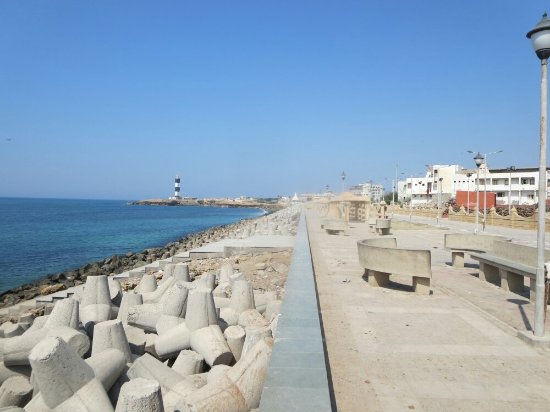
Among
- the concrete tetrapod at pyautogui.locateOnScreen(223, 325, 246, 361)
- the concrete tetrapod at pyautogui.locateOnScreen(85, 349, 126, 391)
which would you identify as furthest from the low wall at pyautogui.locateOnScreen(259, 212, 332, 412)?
the concrete tetrapod at pyautogui.locateOnScreen(85, 349, 126, 391)

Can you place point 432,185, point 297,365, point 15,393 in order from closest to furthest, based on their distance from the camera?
point 297,365, point 15,393, point 432,185

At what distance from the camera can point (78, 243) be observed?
31.4 meters

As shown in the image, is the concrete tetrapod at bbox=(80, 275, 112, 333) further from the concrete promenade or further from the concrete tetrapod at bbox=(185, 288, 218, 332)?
the concrete promenade

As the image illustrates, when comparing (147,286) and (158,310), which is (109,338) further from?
(147,286)

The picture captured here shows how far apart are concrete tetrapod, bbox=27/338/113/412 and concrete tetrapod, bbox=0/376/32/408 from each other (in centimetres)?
54

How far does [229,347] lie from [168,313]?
3.96 ft

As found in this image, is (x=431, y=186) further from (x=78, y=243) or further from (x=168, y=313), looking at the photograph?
(x=168, y=313)

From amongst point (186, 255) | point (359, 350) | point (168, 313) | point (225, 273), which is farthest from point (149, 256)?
point (359, 350)

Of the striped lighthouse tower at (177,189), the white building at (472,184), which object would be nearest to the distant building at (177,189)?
the striped lighthouse tower at (177,189)

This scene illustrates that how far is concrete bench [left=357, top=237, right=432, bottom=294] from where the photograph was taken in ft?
22.1

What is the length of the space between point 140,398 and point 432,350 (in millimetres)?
3041

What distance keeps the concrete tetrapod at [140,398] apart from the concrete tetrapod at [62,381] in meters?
0.56

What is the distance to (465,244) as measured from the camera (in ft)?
31.3

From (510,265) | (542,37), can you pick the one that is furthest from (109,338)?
(510,265)
